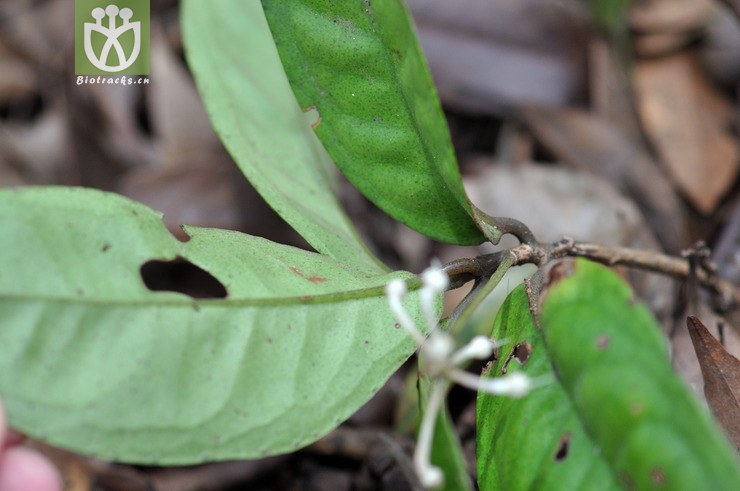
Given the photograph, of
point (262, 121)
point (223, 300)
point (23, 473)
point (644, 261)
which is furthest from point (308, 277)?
point (644, 261)

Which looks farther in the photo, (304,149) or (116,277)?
(304,149)

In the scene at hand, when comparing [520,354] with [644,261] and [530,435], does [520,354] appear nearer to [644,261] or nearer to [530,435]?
[530,435]

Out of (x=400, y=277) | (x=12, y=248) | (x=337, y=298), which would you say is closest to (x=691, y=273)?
(x=400, y=277)

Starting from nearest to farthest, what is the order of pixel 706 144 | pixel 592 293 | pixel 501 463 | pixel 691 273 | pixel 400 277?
1. pixel 592 293
2. pixel 501 463
3. pixel 400 277
4. pixel 691 273
5. pixel 706 144

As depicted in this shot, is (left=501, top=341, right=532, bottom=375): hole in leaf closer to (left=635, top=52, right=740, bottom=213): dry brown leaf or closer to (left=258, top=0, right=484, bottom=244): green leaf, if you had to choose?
(left=258, top=0, right=484, bottom=244): green leaf

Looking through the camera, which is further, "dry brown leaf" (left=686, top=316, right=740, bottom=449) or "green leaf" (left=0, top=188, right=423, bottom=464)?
"dry brown leaf" (left=686, top=316, right=740, bottom=449)

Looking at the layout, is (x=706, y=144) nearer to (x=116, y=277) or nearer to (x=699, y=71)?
(x=699, y=71)

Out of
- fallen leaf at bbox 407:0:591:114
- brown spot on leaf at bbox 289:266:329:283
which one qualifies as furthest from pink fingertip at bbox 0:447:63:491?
fallen leaf at bbox 407:0:591:114
